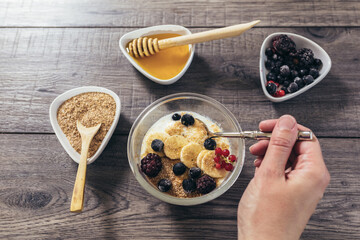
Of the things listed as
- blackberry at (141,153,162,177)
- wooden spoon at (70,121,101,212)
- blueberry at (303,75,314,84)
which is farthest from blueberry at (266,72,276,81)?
wooden spoon at (70,121,101,212)

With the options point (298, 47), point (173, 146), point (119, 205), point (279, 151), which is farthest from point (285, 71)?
point (119, 205)

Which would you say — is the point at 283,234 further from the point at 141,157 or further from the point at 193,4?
the point at 193,4

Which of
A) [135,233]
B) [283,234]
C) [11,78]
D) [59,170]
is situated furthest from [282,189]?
[11,78]

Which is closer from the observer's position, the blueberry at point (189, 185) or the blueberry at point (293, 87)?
the blueberry at point (189, 185)

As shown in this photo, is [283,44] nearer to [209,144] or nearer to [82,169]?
[209,144]

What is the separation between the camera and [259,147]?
99 centimetres

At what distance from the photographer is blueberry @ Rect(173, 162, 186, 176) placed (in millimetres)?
936

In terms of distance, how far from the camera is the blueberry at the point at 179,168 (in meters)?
0.94

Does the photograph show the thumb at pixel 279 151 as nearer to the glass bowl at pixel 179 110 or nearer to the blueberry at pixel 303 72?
the glass bowl at pixel 179 110

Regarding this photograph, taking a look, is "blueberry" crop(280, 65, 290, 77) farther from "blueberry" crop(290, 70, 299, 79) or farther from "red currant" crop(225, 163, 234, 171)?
"red currant" crop(225, 163, 234, 171)

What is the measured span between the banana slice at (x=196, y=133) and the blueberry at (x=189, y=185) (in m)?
0.16

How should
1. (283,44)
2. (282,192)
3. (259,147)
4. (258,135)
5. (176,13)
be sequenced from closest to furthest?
(282,192) < (258,135) < (259,147) < (283,44) < (176,13)

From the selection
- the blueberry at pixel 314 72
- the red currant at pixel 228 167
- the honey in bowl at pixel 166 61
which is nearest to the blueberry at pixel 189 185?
the red currant at pixel 228 167

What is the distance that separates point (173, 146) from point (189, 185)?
15cm
